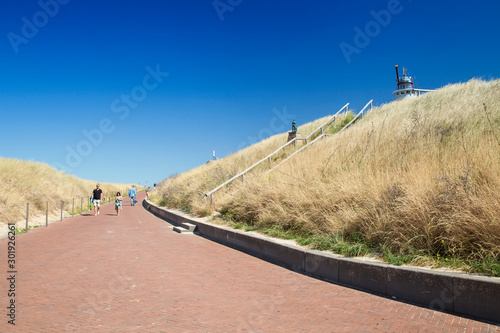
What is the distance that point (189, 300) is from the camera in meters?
4.92

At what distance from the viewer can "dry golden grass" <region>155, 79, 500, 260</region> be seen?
5.20 m

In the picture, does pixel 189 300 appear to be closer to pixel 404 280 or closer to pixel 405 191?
pixel 404 280

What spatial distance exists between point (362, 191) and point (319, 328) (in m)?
4.41

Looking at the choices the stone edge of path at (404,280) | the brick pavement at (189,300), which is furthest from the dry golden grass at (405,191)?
the brick pavement at (189,300)

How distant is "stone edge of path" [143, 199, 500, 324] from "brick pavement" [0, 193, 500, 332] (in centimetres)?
19

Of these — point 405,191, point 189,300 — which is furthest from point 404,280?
point 189,300

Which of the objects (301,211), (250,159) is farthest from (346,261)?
(250,159)

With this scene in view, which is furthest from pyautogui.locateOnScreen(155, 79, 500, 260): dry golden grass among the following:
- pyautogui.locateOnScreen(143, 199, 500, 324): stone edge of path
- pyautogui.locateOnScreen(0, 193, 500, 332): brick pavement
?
pyautogui.locateOnScreen(0, 193, 500, 332): brick pavement

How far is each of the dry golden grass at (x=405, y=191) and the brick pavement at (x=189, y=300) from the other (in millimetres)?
1332

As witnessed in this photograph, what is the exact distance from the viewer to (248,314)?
436 centimetres

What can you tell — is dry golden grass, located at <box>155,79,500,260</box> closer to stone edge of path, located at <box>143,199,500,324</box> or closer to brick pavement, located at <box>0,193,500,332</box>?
stone edge of path, located at <box>143,199,500,324</box>

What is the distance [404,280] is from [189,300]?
9.72 feet

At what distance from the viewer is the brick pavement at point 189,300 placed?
3912mm

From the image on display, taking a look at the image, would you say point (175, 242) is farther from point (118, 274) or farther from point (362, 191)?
point (362, 191)
